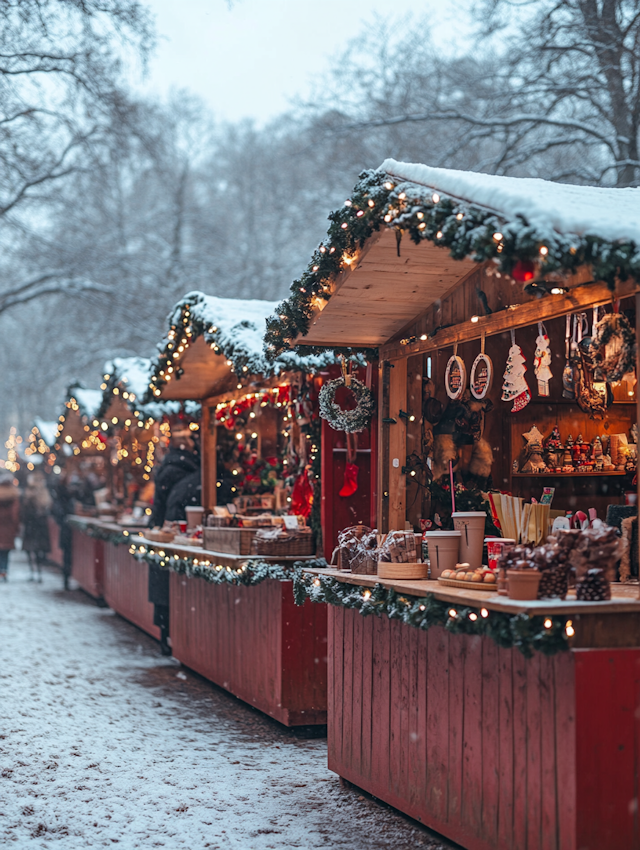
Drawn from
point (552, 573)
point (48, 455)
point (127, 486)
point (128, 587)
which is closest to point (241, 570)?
point (552, 573)

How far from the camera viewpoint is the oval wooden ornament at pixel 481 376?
241 inches

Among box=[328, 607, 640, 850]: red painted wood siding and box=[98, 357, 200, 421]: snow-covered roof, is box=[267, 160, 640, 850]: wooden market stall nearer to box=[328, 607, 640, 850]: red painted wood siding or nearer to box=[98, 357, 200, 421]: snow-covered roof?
box=[328, 607, 640, 850]: red painted wood siding

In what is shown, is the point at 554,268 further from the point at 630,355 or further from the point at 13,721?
the point at 13,721

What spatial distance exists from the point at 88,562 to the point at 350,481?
10034 mm

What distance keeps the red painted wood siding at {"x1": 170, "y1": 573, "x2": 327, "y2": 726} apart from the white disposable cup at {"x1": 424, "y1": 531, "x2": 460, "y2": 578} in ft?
7.87

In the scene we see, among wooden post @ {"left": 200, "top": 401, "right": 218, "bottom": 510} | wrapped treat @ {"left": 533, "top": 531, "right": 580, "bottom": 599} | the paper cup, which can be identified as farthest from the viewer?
wooden post @ {"left": 200, "top": 401, "right": 218, "bottom": 510}

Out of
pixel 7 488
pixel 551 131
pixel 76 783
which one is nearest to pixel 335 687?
pixel 76 783

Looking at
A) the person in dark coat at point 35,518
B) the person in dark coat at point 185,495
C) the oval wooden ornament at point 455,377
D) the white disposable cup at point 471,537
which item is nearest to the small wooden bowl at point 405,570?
the white disposable cup at point 471,537

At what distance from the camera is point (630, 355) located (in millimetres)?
4594

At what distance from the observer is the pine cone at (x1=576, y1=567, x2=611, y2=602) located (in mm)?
4277

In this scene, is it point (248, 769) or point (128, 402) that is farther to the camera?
point (128, 402)

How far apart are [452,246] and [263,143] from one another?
2911cm

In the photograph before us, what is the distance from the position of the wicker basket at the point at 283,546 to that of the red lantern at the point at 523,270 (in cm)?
436

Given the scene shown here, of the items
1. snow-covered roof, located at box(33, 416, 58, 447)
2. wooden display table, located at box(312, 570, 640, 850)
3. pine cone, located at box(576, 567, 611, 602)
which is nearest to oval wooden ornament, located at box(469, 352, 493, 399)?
wooden display table, located at box(312, 570, 640, 850)
